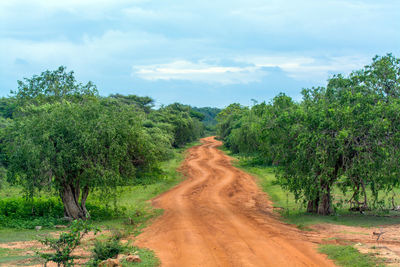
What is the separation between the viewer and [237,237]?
14820mm

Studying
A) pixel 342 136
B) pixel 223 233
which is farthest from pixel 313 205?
pixel 223 233

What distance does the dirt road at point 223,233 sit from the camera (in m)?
12.1

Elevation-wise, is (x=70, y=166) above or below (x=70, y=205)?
above

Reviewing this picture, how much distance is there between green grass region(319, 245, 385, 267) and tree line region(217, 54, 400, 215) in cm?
424

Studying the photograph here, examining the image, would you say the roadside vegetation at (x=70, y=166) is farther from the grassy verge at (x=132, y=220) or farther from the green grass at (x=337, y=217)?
the green grass at (x=337, y=217)

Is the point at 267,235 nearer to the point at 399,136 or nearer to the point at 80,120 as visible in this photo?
the point at 399,136

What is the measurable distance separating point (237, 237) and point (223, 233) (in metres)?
→ 0.87

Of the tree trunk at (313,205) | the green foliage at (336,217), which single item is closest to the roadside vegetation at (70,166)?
the green foliage at (336,217)

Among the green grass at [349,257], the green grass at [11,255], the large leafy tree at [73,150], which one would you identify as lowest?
the green grass at [11,255]

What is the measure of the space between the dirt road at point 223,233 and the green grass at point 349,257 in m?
0.32

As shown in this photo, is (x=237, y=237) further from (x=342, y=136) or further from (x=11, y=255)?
(x=11, y=255)

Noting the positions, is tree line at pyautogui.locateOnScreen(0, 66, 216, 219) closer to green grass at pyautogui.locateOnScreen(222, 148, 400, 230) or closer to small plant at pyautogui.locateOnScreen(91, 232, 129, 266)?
small plant at pyautogui.locateOnScreen(91, 232, 129, 266)

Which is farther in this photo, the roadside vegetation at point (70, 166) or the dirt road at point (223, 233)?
the roadside vegetation at point (70, 166)

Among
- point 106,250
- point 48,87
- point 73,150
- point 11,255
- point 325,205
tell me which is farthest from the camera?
point 48,87
